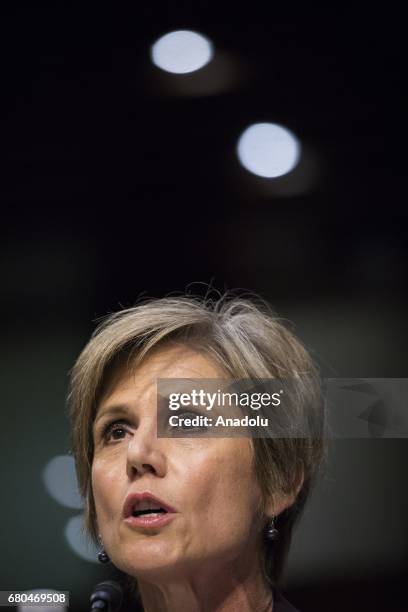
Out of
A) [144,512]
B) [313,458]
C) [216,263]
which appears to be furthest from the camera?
[216,263]

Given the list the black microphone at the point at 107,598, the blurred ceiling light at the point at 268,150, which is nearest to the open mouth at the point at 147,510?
the black microphone at the point at 107,598

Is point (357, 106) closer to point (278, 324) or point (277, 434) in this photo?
point (278, 324)

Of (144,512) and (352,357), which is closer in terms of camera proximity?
(144,512)

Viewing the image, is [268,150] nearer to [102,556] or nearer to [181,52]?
[181,52]

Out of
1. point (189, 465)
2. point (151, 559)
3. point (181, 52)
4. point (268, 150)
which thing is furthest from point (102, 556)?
point (181, 52)

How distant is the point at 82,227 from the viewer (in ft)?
7.09

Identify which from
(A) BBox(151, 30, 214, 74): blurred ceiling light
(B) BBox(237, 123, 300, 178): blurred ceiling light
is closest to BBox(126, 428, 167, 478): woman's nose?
(B) BBox(237, 123, 300, 178): blurred ceiling light

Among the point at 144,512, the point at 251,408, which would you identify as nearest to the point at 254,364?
the point at 251,408

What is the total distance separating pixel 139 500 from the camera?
69.8 inches

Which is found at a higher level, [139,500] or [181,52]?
[181,52]

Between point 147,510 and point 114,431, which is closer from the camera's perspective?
point 147,510

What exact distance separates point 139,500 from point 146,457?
9 centimetres

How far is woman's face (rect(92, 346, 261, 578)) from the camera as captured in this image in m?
1.75

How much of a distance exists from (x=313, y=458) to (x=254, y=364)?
24 cm
